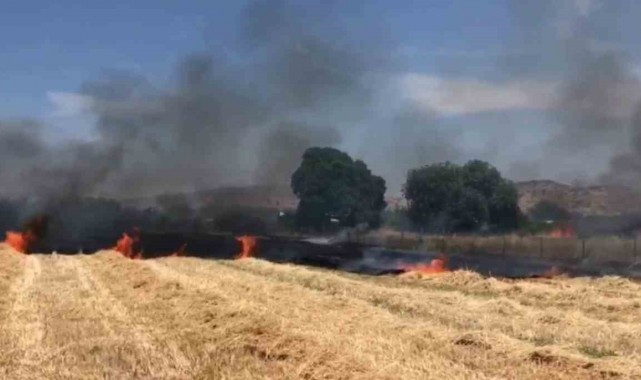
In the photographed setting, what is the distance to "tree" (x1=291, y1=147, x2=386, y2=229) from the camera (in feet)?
270

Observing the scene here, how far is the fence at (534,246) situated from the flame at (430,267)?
8227 millimetres

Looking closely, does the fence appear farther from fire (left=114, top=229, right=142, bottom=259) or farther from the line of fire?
fire (left=114, top=229, right=142, bottom=259)

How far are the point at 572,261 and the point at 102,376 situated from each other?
36011 millimetres

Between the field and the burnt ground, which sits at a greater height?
the burnt ground

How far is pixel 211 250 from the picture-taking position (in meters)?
53.5

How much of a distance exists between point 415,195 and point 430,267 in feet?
141

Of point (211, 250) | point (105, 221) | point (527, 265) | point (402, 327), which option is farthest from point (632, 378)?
point (105, 221)

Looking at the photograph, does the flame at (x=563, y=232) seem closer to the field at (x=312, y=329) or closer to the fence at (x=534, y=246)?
the fence at (x=534, y=246)

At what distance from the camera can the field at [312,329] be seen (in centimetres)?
1348

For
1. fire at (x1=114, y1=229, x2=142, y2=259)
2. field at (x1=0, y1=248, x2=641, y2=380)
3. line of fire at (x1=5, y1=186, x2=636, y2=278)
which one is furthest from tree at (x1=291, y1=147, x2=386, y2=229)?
field at (x1=0, y1=248, x2=641, y2=380)

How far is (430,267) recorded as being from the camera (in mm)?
41188

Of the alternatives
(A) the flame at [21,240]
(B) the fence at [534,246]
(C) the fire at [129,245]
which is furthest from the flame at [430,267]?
(A) the flame at [21,240]

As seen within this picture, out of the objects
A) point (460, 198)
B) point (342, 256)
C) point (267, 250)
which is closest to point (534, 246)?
point (342, 256)

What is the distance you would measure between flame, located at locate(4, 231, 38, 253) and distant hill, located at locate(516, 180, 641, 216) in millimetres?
38663
